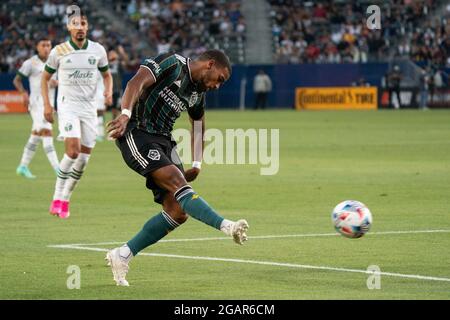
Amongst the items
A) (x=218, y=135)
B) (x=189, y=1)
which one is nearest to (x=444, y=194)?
(x=218, y=135)

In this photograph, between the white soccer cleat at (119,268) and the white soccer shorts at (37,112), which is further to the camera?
the white soccer shorts at (37,112)

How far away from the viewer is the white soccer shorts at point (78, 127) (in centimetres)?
1620

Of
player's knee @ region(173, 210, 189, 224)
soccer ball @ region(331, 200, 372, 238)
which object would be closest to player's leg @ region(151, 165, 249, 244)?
player's knee @ region(173, 210, 189, 224)

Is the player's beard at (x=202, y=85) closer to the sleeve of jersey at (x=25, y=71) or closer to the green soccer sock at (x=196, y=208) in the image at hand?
the green soccer sock at (x=196, y=208)

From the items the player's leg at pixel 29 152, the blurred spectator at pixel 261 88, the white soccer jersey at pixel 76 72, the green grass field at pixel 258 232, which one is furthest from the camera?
the blurred spectator at pixel 261 88

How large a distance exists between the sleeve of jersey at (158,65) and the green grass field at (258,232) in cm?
178

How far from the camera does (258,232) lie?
13.9m

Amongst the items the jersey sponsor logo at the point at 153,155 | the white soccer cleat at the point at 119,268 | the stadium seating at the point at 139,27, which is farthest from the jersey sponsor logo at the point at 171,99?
the stadium seating at the point at 139,27

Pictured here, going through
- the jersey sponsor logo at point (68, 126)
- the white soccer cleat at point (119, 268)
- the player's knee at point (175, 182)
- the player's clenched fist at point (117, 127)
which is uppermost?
the player's clenched fist at point (117, 127)

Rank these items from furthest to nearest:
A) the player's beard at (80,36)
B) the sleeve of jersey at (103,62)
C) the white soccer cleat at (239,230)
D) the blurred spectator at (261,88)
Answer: the blurred spectator at (261,88), the sleeve of jersey at (103,62), the player's beard at (80,36), the white soccer cleat at (239,230)

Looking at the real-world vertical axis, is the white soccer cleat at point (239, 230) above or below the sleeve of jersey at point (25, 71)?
below

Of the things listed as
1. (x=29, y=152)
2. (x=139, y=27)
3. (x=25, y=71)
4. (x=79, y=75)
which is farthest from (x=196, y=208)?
(x=139, y=27)

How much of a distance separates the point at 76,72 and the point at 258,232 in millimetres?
4205

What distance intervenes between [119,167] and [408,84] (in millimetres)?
31562
